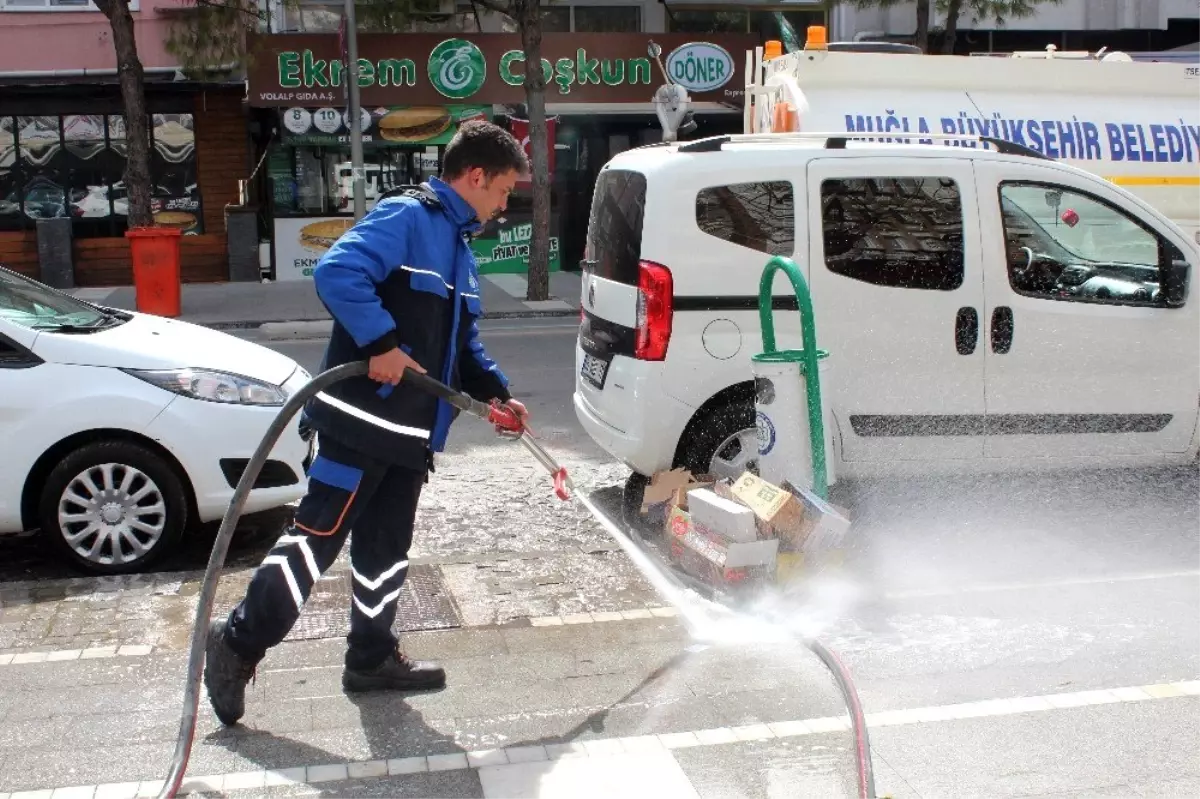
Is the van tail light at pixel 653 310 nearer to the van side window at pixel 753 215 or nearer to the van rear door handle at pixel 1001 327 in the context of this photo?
A: the van side window at pixel 753 215

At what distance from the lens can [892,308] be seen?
650 centimetres

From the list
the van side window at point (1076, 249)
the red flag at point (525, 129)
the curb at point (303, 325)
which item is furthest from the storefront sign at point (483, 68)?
the van side window at point (1076, 249)

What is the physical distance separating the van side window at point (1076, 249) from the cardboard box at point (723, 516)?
209 cm

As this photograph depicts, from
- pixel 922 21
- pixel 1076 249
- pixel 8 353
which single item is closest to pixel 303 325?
pixel 922 21

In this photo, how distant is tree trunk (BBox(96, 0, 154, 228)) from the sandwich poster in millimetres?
3514

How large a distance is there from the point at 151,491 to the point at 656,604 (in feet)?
7.57

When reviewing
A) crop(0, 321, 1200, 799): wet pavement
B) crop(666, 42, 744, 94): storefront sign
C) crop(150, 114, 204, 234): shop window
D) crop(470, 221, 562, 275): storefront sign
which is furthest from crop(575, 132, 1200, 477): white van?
crop(150, 114, 204, 234): shop window

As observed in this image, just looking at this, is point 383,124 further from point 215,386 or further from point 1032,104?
point 215,386

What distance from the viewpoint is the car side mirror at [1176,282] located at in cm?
680

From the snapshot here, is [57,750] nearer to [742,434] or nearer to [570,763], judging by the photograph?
[570,763]

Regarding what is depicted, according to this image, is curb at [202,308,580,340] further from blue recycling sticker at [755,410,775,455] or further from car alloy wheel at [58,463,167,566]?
blue recycling sticker at [755,410,775,455]

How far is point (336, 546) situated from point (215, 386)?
215 centimetres

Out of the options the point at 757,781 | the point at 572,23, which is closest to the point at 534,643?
the point at 757,781

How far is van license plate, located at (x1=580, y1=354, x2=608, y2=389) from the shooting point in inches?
265
